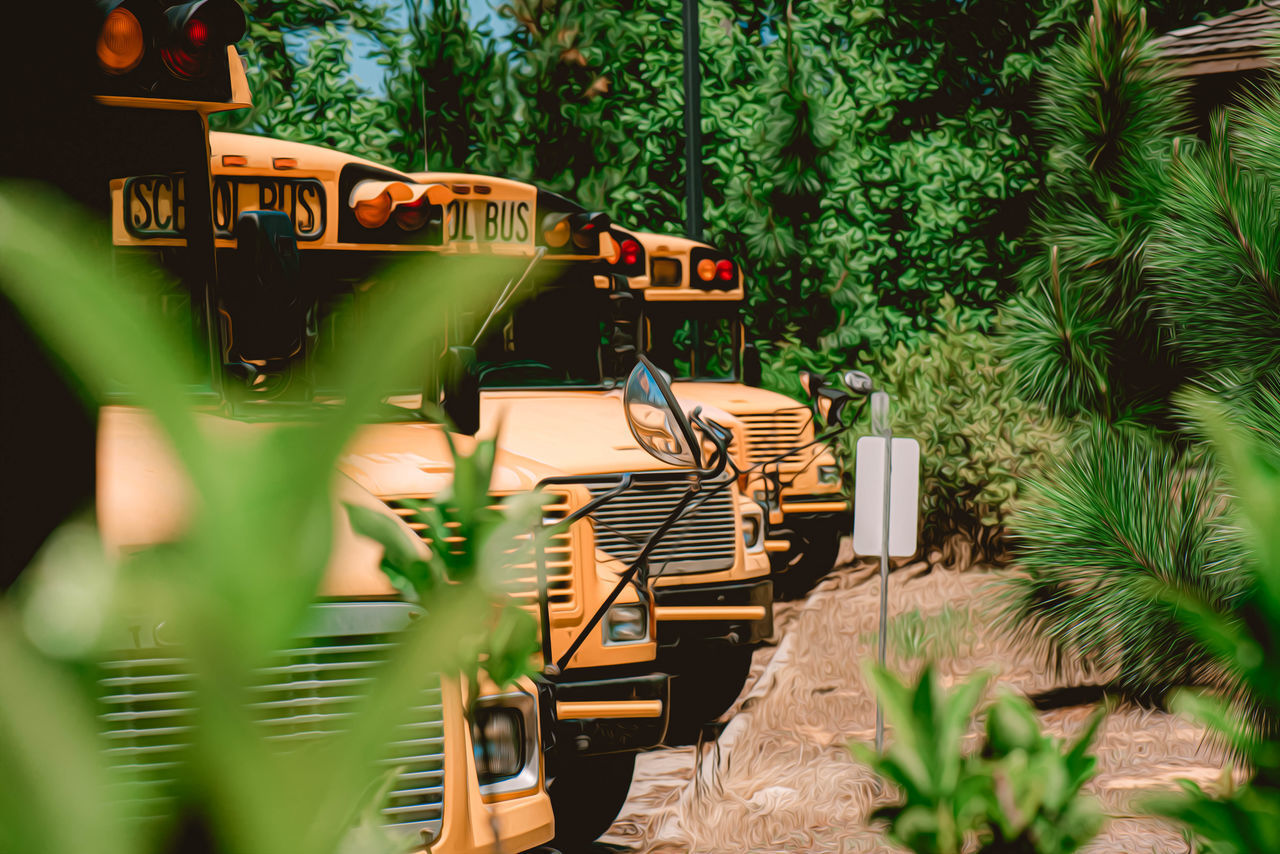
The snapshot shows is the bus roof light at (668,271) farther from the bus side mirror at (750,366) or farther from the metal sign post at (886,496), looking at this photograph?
the metal sign post at (886,496)

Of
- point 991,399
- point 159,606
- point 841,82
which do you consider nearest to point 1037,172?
point 841,82

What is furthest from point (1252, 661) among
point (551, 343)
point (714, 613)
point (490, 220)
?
point (551, 343)

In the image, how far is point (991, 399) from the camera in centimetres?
1062

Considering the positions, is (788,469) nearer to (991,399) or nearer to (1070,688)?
(991,399)

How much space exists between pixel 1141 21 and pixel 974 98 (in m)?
11.3

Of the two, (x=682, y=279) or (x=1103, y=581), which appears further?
(x=682, y=279)

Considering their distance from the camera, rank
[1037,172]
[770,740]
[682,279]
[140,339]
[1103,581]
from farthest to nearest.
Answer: [1037,172], [682,279], [770,740], [1103,581], [140,339]

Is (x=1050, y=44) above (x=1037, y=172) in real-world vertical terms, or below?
above

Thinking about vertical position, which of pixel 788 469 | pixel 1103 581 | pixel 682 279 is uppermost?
pixel 682 279

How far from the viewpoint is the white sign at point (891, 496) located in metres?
5.82

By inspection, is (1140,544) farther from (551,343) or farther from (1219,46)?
(1219,46)

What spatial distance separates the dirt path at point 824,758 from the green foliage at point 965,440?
2.14 metres

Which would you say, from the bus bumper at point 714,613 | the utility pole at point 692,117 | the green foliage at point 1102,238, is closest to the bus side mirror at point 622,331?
the bus bumper at point 714,613

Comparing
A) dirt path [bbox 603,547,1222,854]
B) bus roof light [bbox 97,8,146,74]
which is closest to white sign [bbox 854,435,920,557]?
dirt path [bbox 603,547,1222,854]
